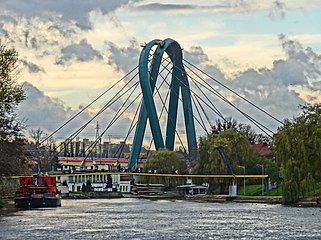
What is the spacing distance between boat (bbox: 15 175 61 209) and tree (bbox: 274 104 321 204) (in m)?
24.4

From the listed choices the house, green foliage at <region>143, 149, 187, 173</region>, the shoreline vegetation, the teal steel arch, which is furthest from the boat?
green foliage at <region>143, 149, 187, 173</region>

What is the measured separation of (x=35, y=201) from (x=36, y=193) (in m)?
2.17

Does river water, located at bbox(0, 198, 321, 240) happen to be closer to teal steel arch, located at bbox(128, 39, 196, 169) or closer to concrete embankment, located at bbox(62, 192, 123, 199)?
teal steel arch, located at bbox(128, 39, 196, 169)

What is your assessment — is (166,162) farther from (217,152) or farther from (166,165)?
(217,152)

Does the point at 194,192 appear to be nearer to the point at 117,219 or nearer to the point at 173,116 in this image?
the point at 173,116

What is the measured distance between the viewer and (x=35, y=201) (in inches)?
3561

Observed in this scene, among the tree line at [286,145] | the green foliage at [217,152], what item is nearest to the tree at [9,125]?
the tree line at [286,145]

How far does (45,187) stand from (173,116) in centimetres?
5096

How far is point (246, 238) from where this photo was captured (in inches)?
1916

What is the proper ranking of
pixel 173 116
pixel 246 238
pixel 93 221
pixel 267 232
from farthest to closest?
pixel 173 116 → pixel 93 221 → pixel 267 232 → pixel 246 238

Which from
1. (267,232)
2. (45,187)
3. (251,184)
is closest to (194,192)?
(251,184)

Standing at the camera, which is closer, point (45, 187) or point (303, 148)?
point (303, 148)

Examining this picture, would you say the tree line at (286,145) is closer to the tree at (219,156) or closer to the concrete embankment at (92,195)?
the tree at (219,156)

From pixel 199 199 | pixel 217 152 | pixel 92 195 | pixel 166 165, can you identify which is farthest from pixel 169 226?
pixel 92 195
